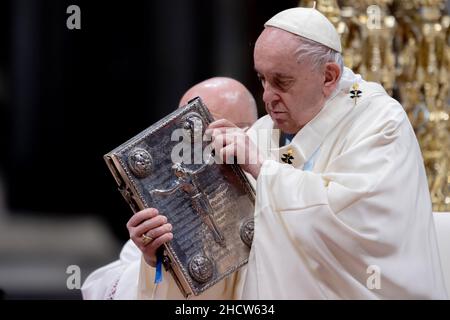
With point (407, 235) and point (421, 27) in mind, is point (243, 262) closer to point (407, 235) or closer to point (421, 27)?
point (407, 235)

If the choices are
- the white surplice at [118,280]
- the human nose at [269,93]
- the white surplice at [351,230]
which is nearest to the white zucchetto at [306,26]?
the human nose at [269,93]

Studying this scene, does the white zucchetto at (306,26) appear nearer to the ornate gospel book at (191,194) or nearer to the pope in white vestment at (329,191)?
the pope in white vestment at (329,191)

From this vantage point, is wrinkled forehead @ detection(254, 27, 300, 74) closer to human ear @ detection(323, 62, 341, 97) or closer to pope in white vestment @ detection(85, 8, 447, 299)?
pope in white vestment @ detection(85, 8, 447, 299)

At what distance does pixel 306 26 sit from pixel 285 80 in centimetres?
15

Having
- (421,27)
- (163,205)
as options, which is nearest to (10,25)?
(421,27)

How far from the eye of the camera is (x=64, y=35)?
614cm

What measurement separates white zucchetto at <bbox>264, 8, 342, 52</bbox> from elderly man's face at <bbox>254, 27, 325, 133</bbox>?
0.02 meters

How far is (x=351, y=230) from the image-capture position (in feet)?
11.0

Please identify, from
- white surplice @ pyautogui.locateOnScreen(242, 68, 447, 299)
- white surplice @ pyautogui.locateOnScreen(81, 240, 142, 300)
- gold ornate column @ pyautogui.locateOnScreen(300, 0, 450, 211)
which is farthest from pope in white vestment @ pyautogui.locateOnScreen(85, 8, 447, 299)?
gold ornate column @ pyautogui.locateOnScreen(300, 0, 450, 211)

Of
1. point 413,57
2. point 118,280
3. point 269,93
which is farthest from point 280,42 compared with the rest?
point 413,57

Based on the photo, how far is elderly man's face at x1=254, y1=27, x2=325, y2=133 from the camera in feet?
11.4

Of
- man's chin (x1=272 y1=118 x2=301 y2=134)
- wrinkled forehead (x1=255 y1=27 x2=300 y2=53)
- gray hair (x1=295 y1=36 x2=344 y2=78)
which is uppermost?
wrinkled forehead (x1=255 y1=27 x2=300 y2=53)

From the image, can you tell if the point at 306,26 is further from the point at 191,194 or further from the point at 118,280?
the point at 118,280
